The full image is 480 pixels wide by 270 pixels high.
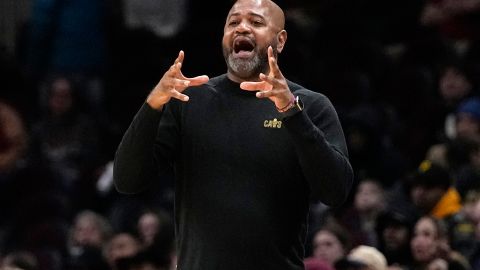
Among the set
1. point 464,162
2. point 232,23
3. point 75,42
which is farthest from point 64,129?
point 232,23

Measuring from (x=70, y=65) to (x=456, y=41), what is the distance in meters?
3.30

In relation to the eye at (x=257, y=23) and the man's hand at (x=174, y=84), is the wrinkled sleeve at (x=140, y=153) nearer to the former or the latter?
the man's hand at (x=174, y=84)

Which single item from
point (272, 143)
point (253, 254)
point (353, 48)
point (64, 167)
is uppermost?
point (272, 143)

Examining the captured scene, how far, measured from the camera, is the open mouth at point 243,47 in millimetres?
4668

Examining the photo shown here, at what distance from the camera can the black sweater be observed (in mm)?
4520

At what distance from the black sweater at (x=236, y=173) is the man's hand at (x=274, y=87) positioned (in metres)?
0.11

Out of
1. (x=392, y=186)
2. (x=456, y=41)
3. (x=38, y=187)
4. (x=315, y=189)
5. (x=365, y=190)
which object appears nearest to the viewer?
(x=315, y=189)

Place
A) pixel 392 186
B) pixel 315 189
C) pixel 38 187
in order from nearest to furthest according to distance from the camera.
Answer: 1. pixel 315 189
2. pixel 392 186
3. pixel 38 187

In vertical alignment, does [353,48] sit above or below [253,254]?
below

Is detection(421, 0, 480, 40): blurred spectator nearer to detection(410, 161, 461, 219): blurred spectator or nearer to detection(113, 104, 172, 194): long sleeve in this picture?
detection(410, 161, 461, 219): blurred spectator

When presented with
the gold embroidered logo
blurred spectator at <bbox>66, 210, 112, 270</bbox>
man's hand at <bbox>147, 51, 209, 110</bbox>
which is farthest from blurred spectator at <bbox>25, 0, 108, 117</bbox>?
man's hand at <bbox>147, 51, 209, 110</bbox>

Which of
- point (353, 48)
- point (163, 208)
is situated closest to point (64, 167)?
point (163, 208)

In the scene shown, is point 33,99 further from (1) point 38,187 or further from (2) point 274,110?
(2) point 274,110

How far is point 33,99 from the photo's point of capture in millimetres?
11391
